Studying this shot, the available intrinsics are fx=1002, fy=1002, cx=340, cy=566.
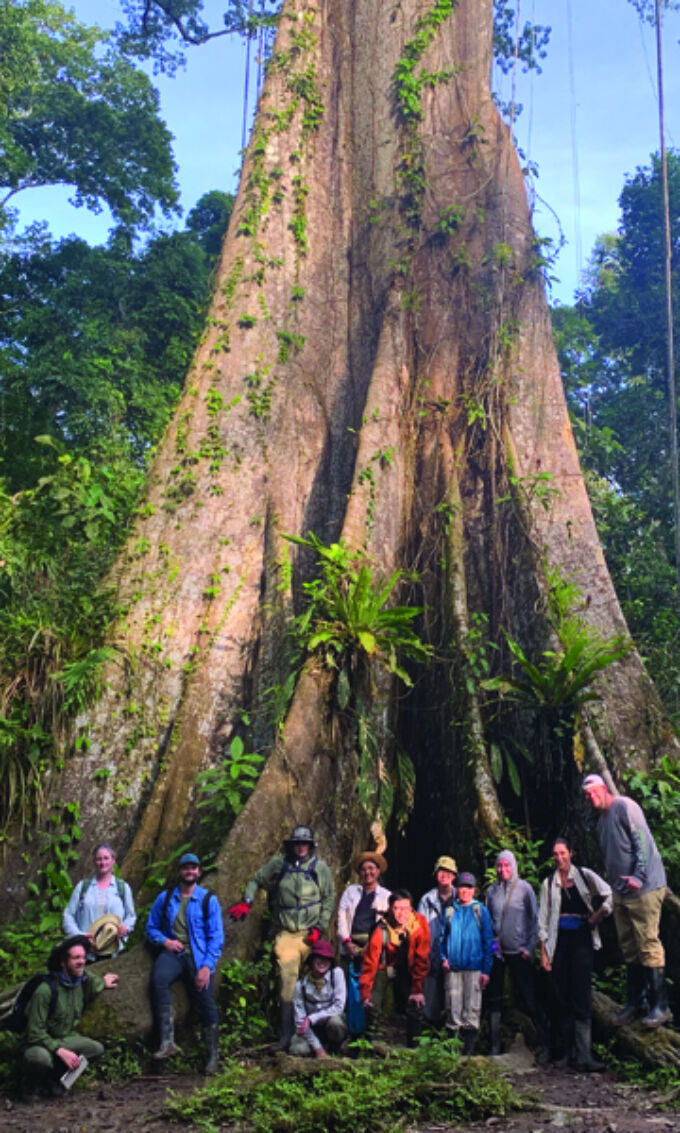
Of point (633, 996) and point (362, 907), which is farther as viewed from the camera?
point (362, 907)

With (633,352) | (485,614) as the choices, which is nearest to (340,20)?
(485,614)

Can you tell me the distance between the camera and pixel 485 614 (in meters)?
9.05

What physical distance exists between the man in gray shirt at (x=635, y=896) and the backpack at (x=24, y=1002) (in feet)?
11.5

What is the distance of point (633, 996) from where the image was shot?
6.45m

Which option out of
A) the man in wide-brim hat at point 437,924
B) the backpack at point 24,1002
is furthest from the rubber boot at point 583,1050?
the backpack at point 24,1002

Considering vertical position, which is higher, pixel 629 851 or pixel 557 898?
pixel 629 851

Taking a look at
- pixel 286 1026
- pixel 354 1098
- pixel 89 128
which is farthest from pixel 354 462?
pixel 89 128

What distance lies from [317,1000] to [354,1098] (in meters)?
1.25

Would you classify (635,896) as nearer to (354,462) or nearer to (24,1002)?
(24,1002)

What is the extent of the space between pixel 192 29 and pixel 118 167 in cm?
435

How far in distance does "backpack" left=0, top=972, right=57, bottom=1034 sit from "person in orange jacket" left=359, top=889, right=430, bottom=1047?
6.56ft

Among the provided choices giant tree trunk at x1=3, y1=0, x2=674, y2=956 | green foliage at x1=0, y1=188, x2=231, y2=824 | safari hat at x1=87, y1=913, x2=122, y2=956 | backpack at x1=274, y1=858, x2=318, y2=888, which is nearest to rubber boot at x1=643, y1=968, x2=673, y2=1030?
giant tree trunk at x1=3, y1=0, x2=674, y2=956

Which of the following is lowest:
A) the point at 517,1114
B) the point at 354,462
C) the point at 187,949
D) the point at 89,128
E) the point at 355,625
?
the point at 517,1114

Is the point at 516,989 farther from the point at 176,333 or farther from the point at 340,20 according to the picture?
the point at 176,333
